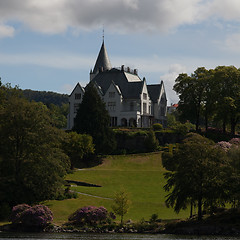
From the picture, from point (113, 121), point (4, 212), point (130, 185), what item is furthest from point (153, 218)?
point (113, 121)

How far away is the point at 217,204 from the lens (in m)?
47.4

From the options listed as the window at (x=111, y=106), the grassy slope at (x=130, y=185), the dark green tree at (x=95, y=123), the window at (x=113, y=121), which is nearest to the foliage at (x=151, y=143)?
the grassy slope at (x=130, y=185)

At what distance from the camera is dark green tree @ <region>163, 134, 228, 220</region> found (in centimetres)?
4681

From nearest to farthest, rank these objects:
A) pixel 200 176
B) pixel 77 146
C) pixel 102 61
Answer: pixel 200 176 → pixel 77 146 → pixel 102 61

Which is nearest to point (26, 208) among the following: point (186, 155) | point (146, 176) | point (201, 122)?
point (186, 155)

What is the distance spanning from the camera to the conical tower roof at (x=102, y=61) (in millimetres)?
122375

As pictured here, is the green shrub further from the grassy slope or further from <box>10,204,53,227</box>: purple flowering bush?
the grassy slope

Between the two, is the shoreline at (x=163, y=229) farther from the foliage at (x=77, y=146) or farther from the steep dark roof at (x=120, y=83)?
the steep dark roof at (x=120, y=83)

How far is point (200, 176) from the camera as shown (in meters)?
47.4

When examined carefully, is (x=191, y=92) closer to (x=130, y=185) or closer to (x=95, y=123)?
(x=95, y=123)

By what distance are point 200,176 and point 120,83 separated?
68.2m

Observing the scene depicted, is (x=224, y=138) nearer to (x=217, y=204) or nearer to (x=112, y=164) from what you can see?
(x=112, y=164)

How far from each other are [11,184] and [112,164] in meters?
31.4

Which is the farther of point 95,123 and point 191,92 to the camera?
point 191,92
